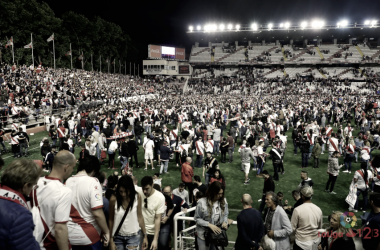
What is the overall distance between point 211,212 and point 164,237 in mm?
1227

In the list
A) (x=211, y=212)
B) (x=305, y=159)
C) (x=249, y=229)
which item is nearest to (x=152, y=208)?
(x=211, y=212)

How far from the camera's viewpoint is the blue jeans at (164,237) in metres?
4.25

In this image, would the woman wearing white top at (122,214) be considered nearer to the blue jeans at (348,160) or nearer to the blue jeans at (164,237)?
the blue jeans at (164,237)

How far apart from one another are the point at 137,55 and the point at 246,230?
3030 inches

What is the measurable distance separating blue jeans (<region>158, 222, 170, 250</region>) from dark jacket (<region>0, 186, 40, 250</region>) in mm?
2598

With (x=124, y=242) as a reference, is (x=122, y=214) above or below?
above

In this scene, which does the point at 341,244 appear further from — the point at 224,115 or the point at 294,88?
the point at 294,88

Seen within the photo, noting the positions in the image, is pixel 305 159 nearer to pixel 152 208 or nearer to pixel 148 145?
pixel 148 145

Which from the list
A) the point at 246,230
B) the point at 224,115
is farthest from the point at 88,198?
the point at 224,115

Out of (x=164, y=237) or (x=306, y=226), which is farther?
(x=164, y=237)

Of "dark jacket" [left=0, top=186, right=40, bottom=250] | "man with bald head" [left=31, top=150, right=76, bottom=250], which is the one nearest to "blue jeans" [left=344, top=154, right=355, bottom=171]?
"man with bald head" [left=31, top=150, right=76, bottom=250]

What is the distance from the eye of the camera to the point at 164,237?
4.29m

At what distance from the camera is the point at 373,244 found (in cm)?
306

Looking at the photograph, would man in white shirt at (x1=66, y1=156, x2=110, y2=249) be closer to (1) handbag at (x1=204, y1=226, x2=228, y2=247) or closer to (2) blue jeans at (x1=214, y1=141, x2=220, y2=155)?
(1) handbag at (x1=204, y1=226, x2=228, y2=247)
